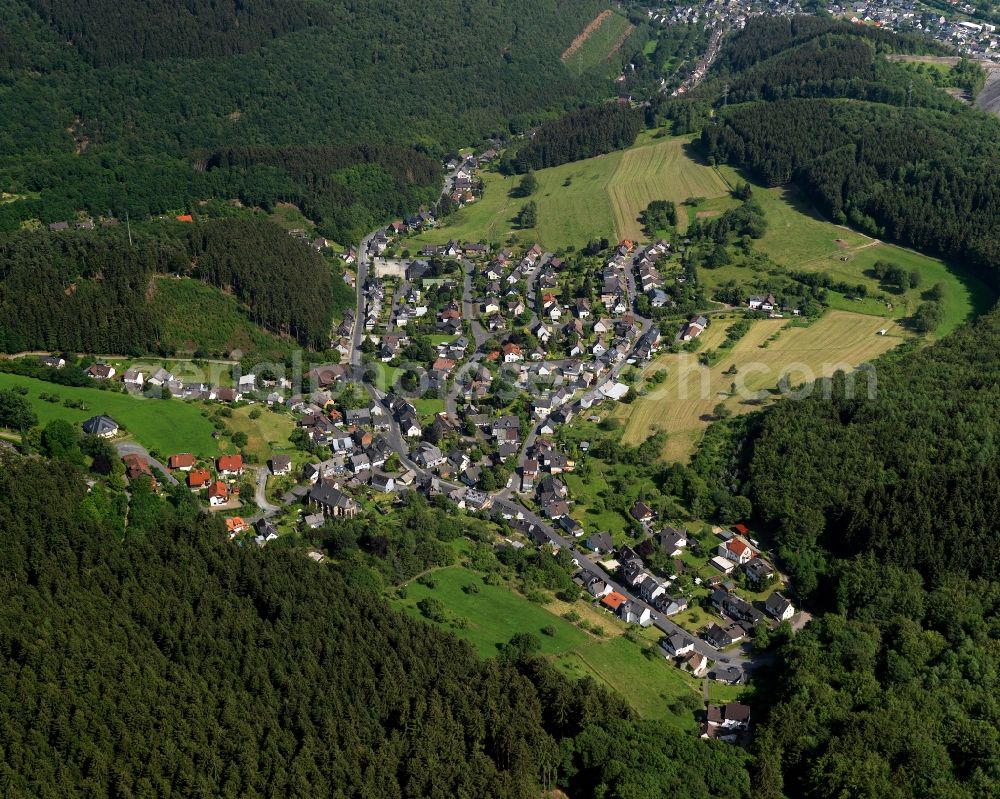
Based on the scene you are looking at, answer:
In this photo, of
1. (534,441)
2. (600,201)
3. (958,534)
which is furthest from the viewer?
(600,201)

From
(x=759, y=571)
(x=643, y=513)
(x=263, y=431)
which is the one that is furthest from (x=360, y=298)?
(x=759, y=571)

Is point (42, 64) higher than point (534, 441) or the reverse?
higher

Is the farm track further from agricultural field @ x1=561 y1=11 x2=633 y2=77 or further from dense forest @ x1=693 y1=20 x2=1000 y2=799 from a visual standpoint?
dense forest @ x1=693 y1=20 x2=1000 y2=799

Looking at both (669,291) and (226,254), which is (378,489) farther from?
(669,291)

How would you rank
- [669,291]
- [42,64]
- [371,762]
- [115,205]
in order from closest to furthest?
[371,762] < [669,291] < [115,205] < [42,64]

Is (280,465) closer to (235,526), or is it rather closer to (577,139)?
(235,526)

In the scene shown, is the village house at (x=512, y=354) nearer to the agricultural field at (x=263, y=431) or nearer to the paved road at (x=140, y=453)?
the agricultural field at (x=263, y=431)

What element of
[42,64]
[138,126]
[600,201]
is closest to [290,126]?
[138,126]
